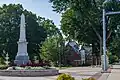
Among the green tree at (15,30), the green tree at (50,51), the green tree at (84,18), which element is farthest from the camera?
the green tree at (15,30)

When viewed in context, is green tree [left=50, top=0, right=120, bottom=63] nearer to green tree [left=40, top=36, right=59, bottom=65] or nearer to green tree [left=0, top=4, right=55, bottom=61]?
green tree [left=40, top=36, right=59, bottom=65]

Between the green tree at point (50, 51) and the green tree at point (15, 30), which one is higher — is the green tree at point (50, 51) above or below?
below

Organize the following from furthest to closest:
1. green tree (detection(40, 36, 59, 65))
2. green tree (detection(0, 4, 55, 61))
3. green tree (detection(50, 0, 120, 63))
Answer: green tree (detection(0, 4, 55, 61)), green tree (detection(40, 36, 59, 65)), green tree (detection(50, 0, 120, 63))

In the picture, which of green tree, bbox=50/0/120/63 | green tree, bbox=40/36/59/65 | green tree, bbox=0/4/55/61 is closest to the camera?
green tree, bbox=50/0/120/63

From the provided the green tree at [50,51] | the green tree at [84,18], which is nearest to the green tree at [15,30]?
the green tree at [50,51]

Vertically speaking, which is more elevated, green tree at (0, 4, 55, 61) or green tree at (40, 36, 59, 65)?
green tree at (0, 4, 55, 61)

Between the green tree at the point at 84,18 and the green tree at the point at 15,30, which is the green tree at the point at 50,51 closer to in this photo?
the green tree at the point at 15,30

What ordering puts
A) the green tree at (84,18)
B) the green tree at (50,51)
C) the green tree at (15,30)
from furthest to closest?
the green tree at (15,30)
the green tree at (50,51)
the green tree at (84,18)

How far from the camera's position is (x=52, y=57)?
246 feet

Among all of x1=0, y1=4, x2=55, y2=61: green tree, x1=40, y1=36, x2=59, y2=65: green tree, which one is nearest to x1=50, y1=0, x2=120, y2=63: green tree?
x1=40, y1=36, x2=59, y2=65: green tree

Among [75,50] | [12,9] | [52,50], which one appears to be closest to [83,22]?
[52,50]

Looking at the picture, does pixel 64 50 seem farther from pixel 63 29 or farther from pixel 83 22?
pixel 83 22

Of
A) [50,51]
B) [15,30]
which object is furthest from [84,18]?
[15,30]

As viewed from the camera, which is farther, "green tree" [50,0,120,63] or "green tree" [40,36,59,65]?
"green tree" [40,36,59,65]
